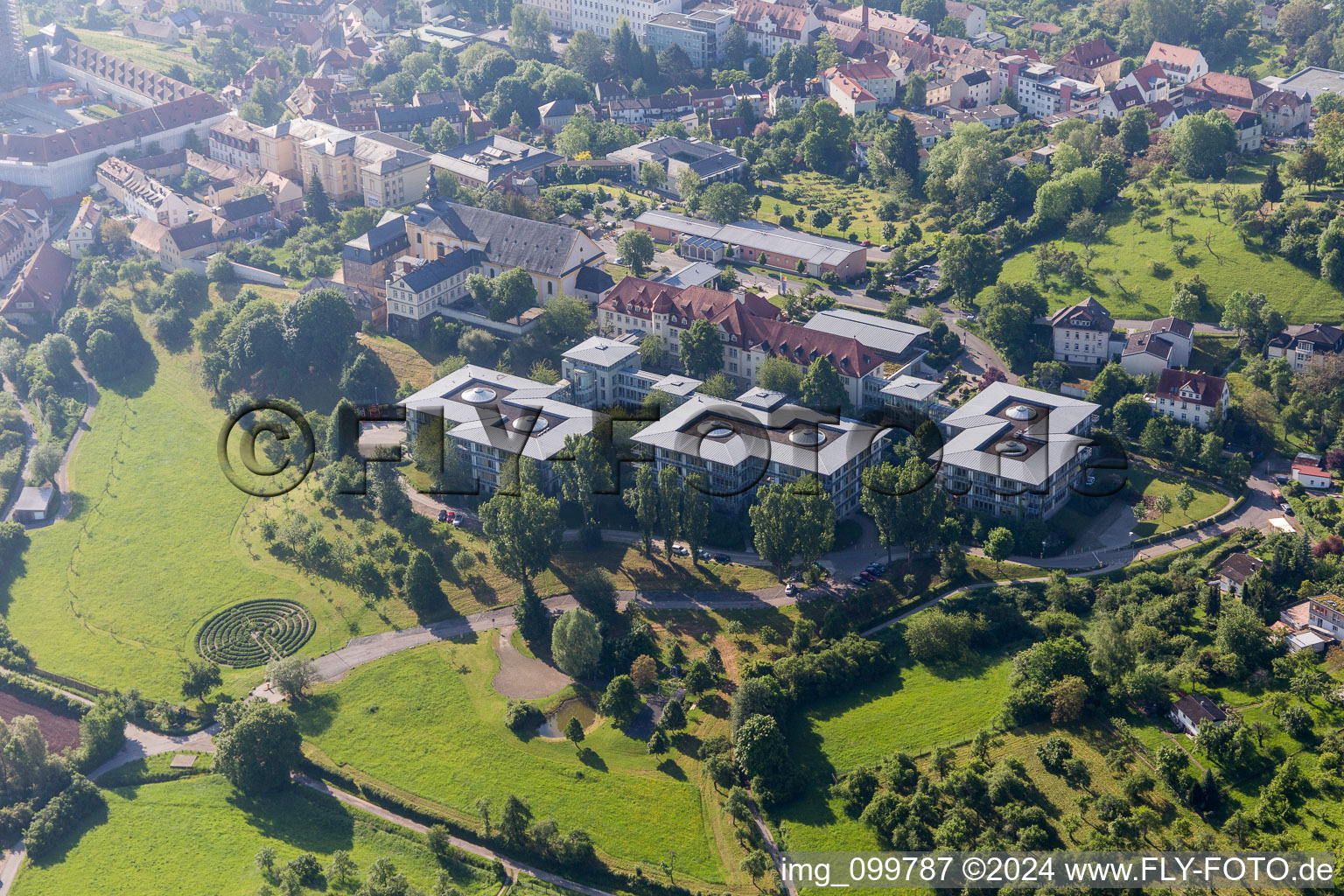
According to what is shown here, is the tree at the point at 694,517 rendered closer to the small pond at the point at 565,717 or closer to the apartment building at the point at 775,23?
the small pond at the point at 565,717

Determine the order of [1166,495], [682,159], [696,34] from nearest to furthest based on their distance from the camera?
[1166,495] → [682,159] → [696,34]

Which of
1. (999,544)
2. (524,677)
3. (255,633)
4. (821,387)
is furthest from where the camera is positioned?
(821,387)

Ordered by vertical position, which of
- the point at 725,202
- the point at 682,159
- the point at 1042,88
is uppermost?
the point at 1042,88

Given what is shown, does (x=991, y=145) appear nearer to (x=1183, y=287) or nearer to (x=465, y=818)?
(x=1183, y=287)

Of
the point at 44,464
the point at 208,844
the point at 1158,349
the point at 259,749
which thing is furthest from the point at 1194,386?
the point at 44,464

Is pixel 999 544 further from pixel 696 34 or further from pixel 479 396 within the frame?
pixel 696 34

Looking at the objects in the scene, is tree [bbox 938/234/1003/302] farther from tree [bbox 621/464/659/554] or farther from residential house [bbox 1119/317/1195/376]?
tree [bbox 621/464/659/554]

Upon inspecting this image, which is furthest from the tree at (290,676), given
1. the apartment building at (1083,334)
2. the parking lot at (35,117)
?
the parking lot at (35,117)
